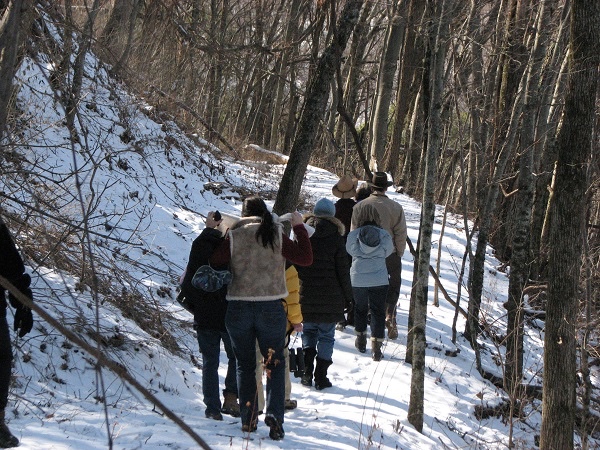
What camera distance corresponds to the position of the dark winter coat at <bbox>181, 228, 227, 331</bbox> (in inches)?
223

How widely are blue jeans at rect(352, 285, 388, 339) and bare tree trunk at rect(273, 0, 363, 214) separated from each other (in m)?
1.68

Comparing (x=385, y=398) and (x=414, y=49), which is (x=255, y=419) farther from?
(x=414, y=49)

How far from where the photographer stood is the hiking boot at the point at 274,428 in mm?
5504

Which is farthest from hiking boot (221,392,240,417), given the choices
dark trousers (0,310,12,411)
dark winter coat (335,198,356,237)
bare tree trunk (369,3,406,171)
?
bare tree trunk (369,3,406,171)

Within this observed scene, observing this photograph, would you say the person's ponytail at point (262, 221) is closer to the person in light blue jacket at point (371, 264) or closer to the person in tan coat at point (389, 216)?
the person in light blue jacket at point (371, 264)

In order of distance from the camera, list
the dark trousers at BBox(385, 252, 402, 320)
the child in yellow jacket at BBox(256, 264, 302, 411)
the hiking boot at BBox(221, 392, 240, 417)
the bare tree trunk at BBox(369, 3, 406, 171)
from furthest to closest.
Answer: the bare tree trunk at BBox(369, 3, 406, 171) → the dark trousers at BBox(385, 252, 402, 320) → the hiking boot at BBox(221, 392, 240, 417) → the child in yellow jacket at BBox(256, 264, 302, 411)

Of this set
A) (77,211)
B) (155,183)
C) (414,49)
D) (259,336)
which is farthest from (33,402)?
(414,49)

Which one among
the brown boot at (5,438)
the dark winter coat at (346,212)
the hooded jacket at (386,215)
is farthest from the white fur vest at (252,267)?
the dark winter coat at (346,212)

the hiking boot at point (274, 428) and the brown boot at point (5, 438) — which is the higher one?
the brown boot at point (5, 438)

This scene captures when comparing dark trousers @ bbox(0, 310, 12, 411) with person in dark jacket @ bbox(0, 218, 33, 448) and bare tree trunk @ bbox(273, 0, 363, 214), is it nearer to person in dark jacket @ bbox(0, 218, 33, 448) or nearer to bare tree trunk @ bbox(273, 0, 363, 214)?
person in dark jacket @ bbox(0, 218, 33, 448)

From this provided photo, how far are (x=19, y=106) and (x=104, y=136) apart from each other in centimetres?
289

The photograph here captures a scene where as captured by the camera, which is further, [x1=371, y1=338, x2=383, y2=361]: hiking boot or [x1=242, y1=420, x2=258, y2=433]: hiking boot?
[x1=371, y1=338, x2=383, y2=361]: hiking boot

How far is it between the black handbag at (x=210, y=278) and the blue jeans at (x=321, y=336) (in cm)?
214

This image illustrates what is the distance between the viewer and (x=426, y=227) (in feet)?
22.7
